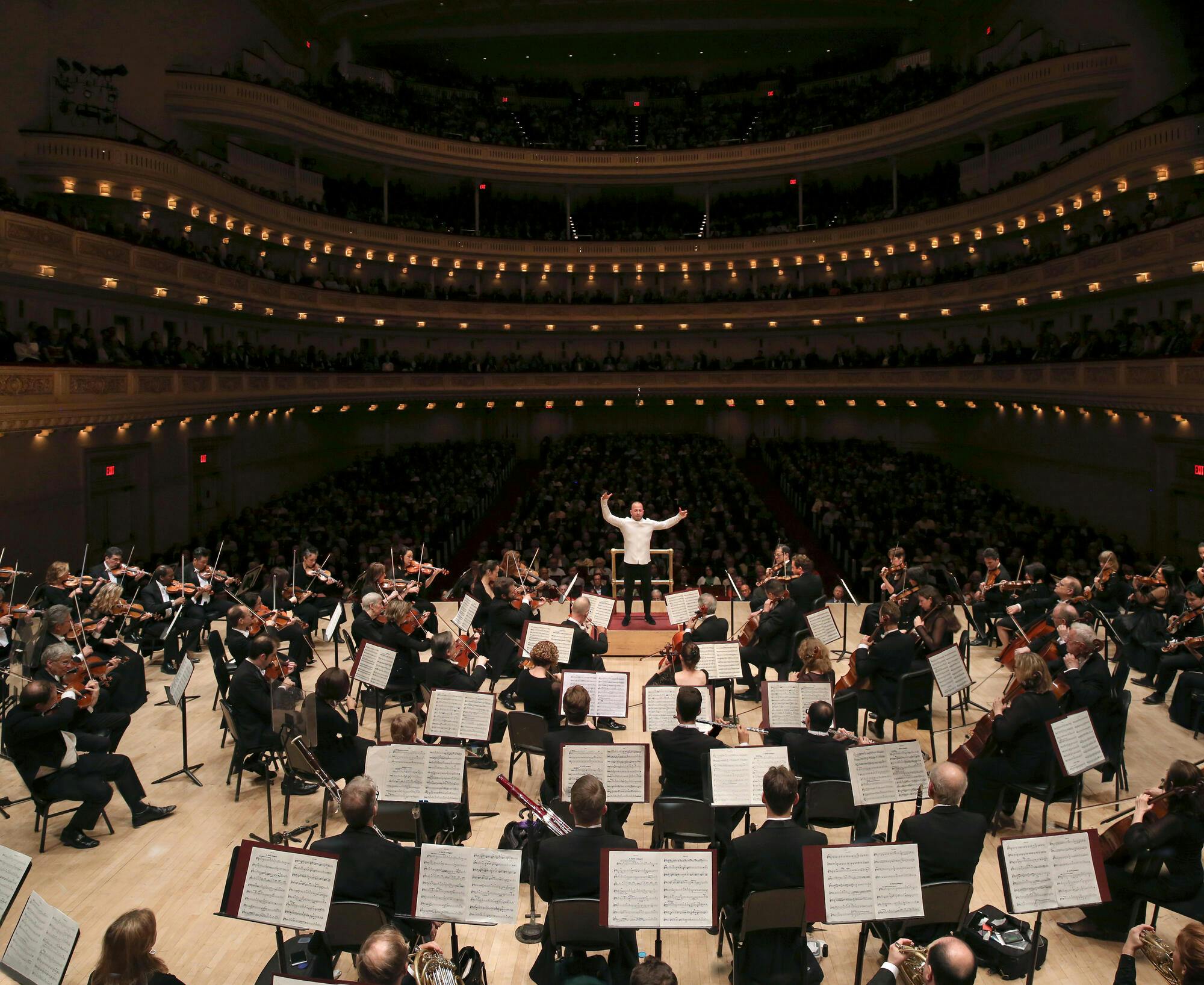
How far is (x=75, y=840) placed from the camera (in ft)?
28.9

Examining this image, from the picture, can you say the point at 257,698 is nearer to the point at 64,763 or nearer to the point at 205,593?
the point at 64,763

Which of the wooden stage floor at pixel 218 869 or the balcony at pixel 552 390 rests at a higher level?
the balcony at pixel 552 390

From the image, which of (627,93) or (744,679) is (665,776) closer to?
(744,679)

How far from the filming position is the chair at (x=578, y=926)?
581 centimetres

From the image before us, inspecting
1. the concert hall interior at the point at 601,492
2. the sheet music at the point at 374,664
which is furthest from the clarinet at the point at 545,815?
the sheet music at the point at 374,664

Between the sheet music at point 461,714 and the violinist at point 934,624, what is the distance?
547 centimetres

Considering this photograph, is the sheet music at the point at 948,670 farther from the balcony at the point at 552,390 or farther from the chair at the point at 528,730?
the balcony at the point at 552,390

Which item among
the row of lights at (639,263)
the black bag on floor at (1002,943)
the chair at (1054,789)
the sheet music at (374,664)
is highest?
the row of lights at (639,263)

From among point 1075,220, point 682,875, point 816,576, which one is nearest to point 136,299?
point 816,576

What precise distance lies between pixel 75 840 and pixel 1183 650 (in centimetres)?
1327

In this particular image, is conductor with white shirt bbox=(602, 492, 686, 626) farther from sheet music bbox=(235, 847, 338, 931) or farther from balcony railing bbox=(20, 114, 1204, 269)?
balcony railing bbox=(20, 114, 1204, 269)

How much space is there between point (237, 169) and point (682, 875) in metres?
33.9

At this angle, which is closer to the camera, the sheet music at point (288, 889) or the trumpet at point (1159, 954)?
the trumpet at point (1159, 954)

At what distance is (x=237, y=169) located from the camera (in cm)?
3322
